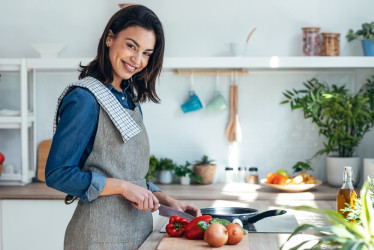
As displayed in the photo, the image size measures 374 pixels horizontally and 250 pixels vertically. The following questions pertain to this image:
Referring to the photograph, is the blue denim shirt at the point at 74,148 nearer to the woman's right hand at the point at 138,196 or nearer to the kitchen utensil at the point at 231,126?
the woman's right hand at the point at 138,196

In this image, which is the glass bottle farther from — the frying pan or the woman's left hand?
the woman's left hand

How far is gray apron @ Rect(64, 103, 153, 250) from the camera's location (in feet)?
5.83

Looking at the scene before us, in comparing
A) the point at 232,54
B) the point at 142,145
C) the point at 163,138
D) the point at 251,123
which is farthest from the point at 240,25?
the point at 142,145

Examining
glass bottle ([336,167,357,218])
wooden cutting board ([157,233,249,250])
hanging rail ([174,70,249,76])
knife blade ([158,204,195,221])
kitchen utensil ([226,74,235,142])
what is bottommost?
wooden cutting board ([157,233,249,250])

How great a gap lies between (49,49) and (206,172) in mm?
1208

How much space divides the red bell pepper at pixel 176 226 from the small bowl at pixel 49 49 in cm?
188

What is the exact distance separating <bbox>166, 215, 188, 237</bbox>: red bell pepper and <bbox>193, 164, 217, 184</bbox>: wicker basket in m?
1.62

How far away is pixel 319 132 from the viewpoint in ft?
11.1

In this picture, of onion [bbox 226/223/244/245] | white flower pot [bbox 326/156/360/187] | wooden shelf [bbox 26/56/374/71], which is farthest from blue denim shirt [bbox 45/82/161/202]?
white flower pot [bbox 326/156/360/187]

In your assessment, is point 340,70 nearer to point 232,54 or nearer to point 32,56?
point 232,54

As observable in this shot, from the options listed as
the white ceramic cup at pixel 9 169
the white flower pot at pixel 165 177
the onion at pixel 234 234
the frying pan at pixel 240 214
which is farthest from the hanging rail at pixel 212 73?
the onion at pixel 234 234

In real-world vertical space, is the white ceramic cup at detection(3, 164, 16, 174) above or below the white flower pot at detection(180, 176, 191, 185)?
above

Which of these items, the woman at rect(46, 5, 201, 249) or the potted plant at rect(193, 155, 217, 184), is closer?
the woman at rect(46, 5, 201, 249)

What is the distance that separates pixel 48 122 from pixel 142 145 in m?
1.90
